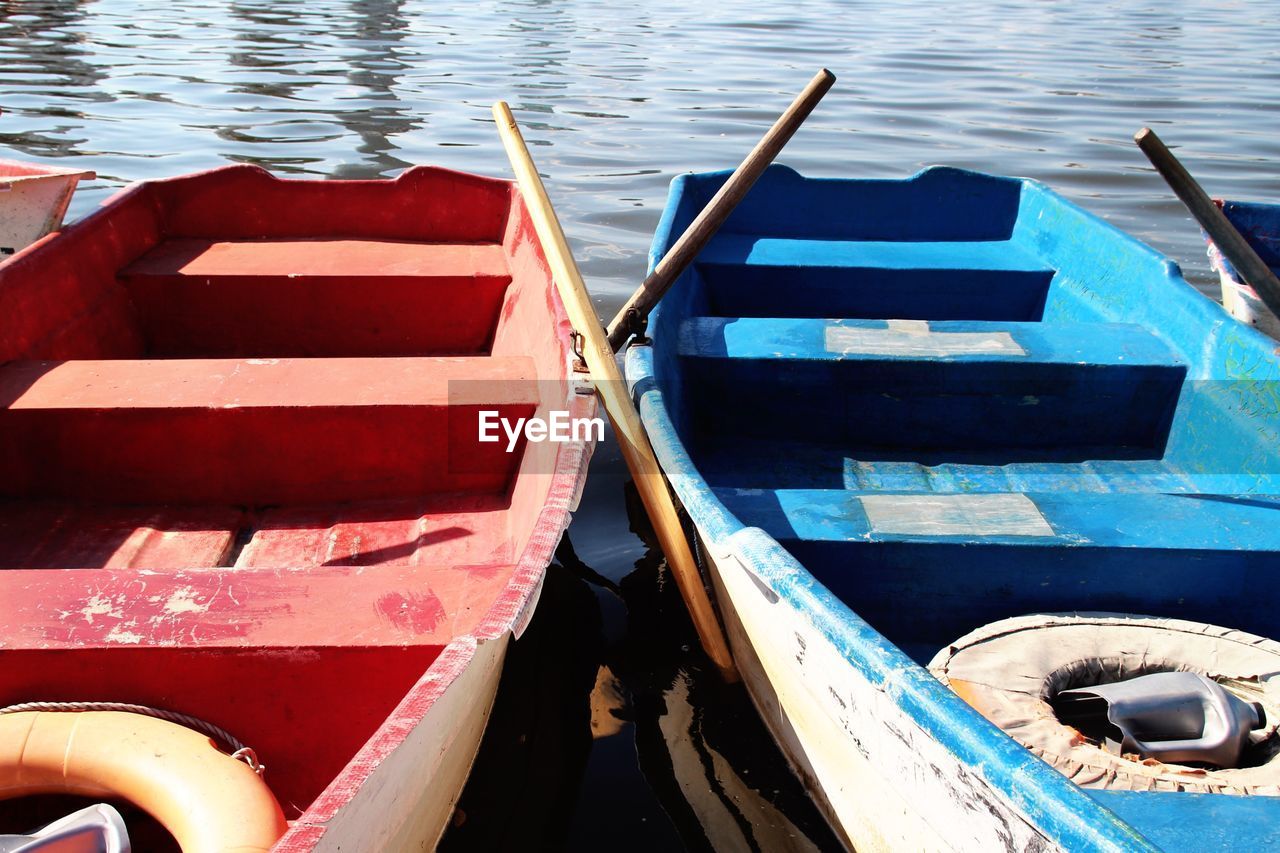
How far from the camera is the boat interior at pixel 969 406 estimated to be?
8.86 feet

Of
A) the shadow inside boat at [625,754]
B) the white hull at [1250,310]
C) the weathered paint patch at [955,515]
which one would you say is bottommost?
the shadow inside boat at [625,754]

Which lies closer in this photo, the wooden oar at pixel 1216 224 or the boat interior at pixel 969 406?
the boat interior at pixel 969 406

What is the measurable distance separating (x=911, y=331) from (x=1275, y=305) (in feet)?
3.73

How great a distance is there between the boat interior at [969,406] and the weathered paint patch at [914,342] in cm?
1

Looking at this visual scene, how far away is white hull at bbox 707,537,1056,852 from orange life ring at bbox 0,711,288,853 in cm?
101

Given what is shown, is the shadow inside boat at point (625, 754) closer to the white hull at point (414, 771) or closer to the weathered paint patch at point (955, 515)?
the white hull at point (414, 771)

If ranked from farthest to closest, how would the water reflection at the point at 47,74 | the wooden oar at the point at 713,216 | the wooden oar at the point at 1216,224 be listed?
1. the water reflection at the point at 47,74
2. the wooden oar at the point at 713,216
3. the wooden oar at the point at 1216,224

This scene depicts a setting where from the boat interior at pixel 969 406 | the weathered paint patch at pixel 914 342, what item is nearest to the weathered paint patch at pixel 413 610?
the boat interior at pixel 969 406

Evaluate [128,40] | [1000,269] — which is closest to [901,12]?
[128,40]

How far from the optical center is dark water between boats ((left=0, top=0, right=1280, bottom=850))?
2.82m

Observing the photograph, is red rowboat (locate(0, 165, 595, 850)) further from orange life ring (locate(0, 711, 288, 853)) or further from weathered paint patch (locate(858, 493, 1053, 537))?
weathered paint patch (locate(858, 493, 1053, 537))

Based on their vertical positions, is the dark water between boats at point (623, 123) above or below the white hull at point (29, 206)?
→ below

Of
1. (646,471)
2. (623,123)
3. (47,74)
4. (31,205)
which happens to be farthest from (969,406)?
(47,74)

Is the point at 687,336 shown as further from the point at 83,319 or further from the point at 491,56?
the point at 491,56
